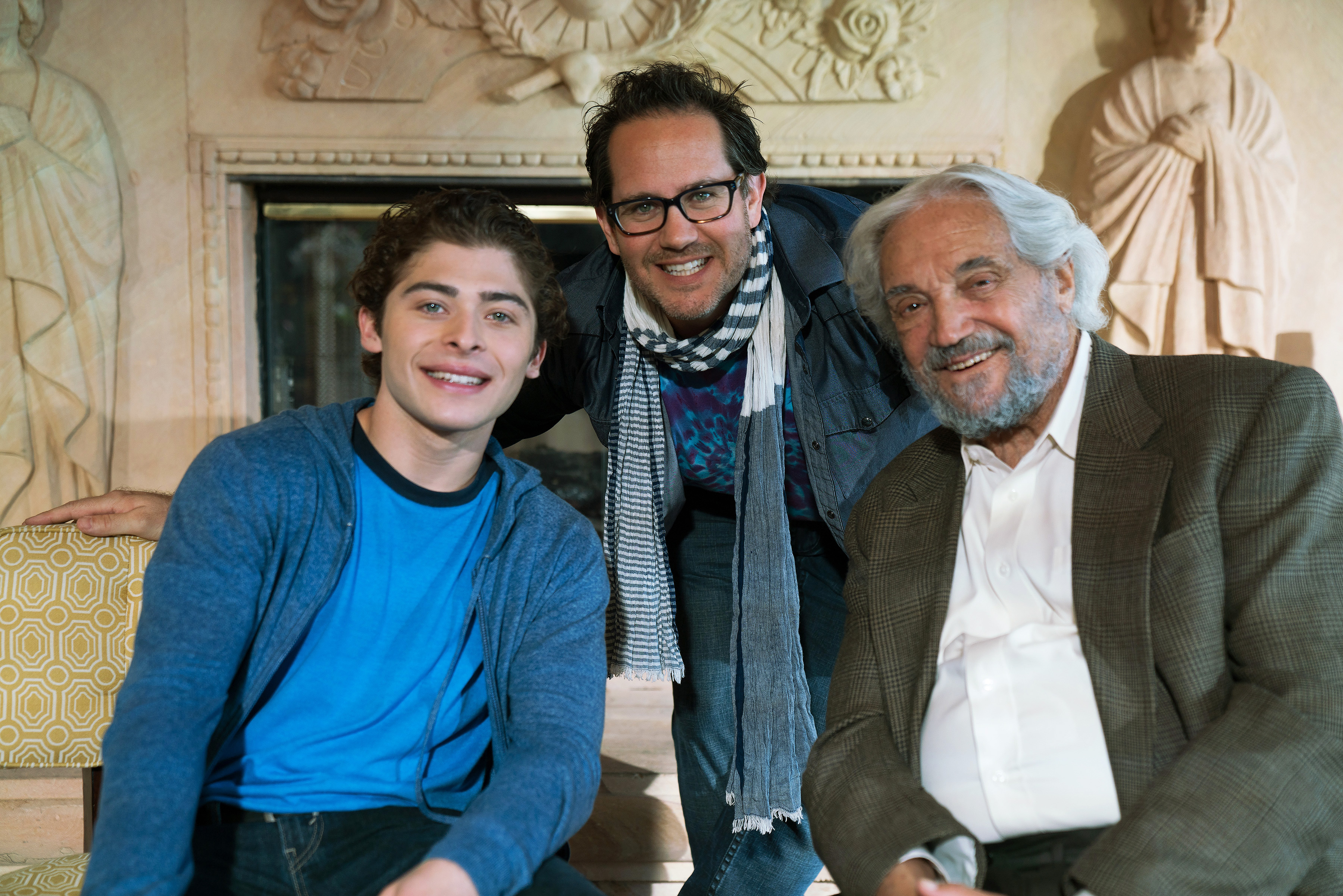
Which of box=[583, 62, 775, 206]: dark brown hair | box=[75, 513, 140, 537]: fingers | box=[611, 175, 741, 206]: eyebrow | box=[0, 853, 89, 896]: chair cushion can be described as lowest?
box=[0, 853, 89, 896]: chair cushion

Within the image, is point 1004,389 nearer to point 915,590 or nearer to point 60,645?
point 915,590

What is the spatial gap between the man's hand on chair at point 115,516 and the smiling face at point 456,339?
1.53 ft

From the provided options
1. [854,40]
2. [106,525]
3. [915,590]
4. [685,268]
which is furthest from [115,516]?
[854,40]

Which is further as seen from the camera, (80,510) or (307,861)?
(80,510)

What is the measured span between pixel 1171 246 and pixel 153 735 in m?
3.26

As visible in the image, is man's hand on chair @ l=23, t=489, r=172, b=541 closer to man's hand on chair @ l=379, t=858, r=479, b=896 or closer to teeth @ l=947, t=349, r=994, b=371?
man's hand on chair @ l=379, t=858, r=479, b=896

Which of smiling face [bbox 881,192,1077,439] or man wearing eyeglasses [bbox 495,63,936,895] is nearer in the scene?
smiling face [bbox 881,192,1077,439]

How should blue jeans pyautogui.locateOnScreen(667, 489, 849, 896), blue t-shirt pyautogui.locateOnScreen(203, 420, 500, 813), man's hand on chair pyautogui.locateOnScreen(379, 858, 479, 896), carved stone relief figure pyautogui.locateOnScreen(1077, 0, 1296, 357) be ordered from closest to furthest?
man's hand on chair pyautogui.locateOnScreen(379, 858, 479, 896)
blue t-shirt pyautogui.locateOnScreen(203, 420, 500, 813)
blue jeans pyautogui.locateOnScreen(667, 489, 849, 896)
carved stone relief figure pyautogui.locateOnScreen(1077, 0, 1296, 357)

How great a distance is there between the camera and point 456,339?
1257 mm

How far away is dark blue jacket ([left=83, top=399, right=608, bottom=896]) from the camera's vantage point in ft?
3.28

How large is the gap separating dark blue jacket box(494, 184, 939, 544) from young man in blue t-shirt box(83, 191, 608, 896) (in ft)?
1.55

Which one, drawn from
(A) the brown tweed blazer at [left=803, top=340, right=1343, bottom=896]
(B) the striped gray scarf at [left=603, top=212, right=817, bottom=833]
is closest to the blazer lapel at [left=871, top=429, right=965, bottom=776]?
(A) the brown tweed blazer at [left=803, top=340, right=1343, bottom=896]

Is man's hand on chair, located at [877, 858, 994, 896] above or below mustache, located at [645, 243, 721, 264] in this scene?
below

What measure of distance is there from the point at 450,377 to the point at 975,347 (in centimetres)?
68
